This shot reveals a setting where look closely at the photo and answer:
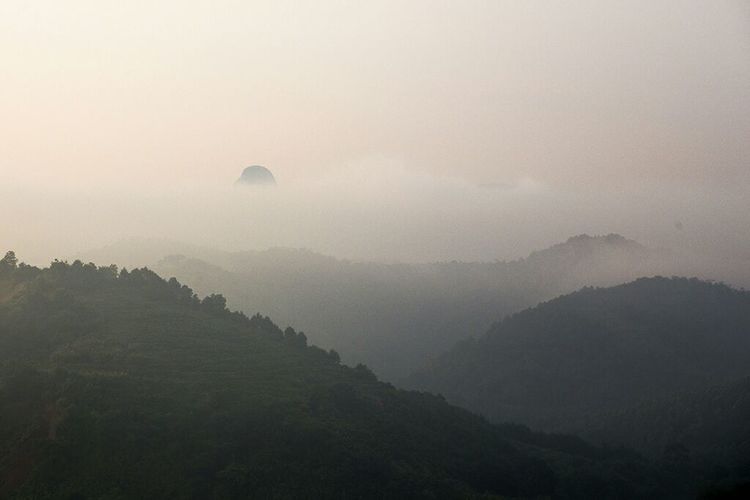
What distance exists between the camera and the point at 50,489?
250ft

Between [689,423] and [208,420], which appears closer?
[208,420]

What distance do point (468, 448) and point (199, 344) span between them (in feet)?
159

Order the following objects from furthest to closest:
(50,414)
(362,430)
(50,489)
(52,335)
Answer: (52,335), (362,430), (50,414), (50,489)

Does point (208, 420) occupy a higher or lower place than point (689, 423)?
higher

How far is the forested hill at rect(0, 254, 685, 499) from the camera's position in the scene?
81.2m

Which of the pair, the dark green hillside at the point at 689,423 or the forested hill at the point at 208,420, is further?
the dark green hillside at the point at 689,423

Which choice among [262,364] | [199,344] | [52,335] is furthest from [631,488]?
→ [52,335]

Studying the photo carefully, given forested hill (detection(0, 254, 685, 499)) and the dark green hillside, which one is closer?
forested hill (detection(0, 254, 685, 499))

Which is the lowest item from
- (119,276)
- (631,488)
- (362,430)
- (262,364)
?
(631,488)

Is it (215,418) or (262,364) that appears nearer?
(215,418)

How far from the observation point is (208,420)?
9225cm

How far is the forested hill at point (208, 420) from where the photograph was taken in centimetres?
8125

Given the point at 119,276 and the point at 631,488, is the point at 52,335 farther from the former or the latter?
the point at 631,488

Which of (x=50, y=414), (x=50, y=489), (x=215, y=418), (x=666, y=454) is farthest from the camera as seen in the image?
(x=666, y=454)
